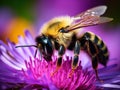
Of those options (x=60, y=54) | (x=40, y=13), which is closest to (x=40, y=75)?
(x=60, y=54)

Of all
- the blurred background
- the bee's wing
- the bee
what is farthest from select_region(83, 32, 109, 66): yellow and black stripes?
the blurred background

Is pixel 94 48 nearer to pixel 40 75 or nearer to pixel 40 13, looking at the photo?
pixel 40 75

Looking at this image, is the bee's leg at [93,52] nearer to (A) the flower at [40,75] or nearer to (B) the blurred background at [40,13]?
(A) the flower at [40,75]

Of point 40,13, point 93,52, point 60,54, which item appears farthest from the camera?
point 40,13

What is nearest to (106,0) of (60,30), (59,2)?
(59,2)

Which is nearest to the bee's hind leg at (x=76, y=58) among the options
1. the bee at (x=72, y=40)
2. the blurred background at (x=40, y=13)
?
the bee at (x=72, y=40)
